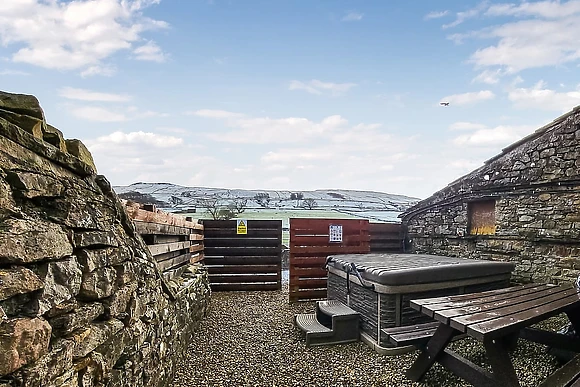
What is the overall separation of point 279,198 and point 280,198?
34 millimetres

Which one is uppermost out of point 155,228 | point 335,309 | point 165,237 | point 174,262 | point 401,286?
point 155,228

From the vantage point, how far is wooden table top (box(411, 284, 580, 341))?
2.52 meters

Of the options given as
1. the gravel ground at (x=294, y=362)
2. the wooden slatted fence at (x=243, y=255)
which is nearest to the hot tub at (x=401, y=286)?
the gravel ground at (x=294, y=362)

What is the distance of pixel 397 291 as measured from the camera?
4.27 metres

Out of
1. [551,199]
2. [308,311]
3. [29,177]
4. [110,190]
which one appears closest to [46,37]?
[110,190]

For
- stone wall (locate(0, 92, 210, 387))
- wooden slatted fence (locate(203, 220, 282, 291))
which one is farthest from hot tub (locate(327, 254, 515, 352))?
wooden slatted fence (locate(203, 220, 282, 291))

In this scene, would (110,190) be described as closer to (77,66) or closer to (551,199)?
(77,66)

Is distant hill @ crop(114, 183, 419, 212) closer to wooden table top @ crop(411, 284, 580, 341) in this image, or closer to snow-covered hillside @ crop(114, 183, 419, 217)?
snow-covered hillside @ crop(114, 183, 419, 217)

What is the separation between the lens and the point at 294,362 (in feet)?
13.3

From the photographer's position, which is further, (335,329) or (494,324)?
(335,329)

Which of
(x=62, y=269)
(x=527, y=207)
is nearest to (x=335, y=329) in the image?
(x=527, y=207)

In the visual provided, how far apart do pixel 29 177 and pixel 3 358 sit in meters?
0.68

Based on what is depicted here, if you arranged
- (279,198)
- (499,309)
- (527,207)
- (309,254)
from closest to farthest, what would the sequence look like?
1. (499,309)
2. (527,207)
3. (309,254)
4. (279,198)

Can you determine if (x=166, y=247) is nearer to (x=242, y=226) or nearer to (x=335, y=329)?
(x=335, y=329)
